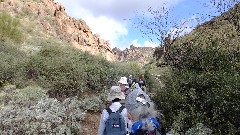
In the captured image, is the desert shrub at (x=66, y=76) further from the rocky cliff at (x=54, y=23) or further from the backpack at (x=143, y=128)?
the rocky cliff at (x=54, y=23)

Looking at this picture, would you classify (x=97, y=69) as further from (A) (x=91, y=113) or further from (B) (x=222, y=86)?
(B) (x=222, y=86)

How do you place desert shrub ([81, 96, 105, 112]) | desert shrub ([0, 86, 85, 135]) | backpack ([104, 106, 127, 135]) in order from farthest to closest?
1. desert shrub ([81, 96, 105, 112])
2. desert shrub ([0, 86, 85, 135])
3. backpack ([104, 106, 127, 135])

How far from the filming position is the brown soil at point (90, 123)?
1024 centimetres

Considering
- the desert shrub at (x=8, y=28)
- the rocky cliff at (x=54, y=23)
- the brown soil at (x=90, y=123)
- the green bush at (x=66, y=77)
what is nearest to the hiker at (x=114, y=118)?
the brown soil at (x=90, y=123)

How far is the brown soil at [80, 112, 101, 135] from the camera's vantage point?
10241 mm

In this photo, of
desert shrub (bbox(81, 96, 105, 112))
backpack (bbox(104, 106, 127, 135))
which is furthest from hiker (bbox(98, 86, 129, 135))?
desert shrub (bbox(81, 96, 105, 112))

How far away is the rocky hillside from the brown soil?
38.0 metres

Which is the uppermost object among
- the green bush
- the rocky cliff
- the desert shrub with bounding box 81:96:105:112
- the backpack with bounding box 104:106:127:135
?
the rocky cliff

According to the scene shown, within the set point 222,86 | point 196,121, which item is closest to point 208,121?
point 196,121

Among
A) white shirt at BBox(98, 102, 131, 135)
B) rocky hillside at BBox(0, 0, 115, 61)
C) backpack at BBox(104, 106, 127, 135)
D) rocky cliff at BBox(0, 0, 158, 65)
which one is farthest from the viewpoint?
rocky hillside at BBox(0, 0, 115, 61)

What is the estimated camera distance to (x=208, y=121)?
7.86 meters

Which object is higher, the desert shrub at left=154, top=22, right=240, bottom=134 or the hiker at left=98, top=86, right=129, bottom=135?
the desert shrub at left=154, top=22, right=240, bottom=134

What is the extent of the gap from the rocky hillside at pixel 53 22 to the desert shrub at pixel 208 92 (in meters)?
39.3

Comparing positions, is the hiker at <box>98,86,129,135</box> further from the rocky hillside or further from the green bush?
the rocky hillside
